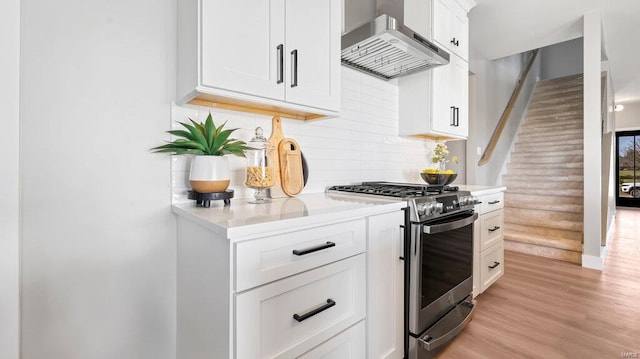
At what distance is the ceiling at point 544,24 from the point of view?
301 centimetres

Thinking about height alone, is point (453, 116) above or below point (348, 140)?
above

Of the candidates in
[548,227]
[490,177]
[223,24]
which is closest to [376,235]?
[223,24]

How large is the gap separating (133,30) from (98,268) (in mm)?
986

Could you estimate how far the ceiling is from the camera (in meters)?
3.01

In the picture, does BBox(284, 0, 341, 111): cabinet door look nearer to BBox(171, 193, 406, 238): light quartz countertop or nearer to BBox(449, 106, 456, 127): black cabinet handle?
BBox(171, 193, 406, 238): light quartz countertop

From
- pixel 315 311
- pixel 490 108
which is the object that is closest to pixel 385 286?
pixel 315 311

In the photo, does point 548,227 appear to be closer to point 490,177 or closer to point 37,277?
point 490,177

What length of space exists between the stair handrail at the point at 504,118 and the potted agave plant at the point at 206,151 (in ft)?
13.5

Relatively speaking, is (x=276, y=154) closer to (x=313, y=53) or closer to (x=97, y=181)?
(x=313, y=53)

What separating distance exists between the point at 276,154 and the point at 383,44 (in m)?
0.97

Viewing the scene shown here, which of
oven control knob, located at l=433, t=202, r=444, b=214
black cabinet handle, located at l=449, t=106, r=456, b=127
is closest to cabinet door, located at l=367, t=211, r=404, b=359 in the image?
oven control knob, located at l=433, t=202, r=444, b=214

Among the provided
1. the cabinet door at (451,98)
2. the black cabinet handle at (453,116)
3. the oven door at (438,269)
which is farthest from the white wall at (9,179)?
the black cabinet handle at (453,116)

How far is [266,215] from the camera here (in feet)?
3.43

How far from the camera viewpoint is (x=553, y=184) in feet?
14.3
